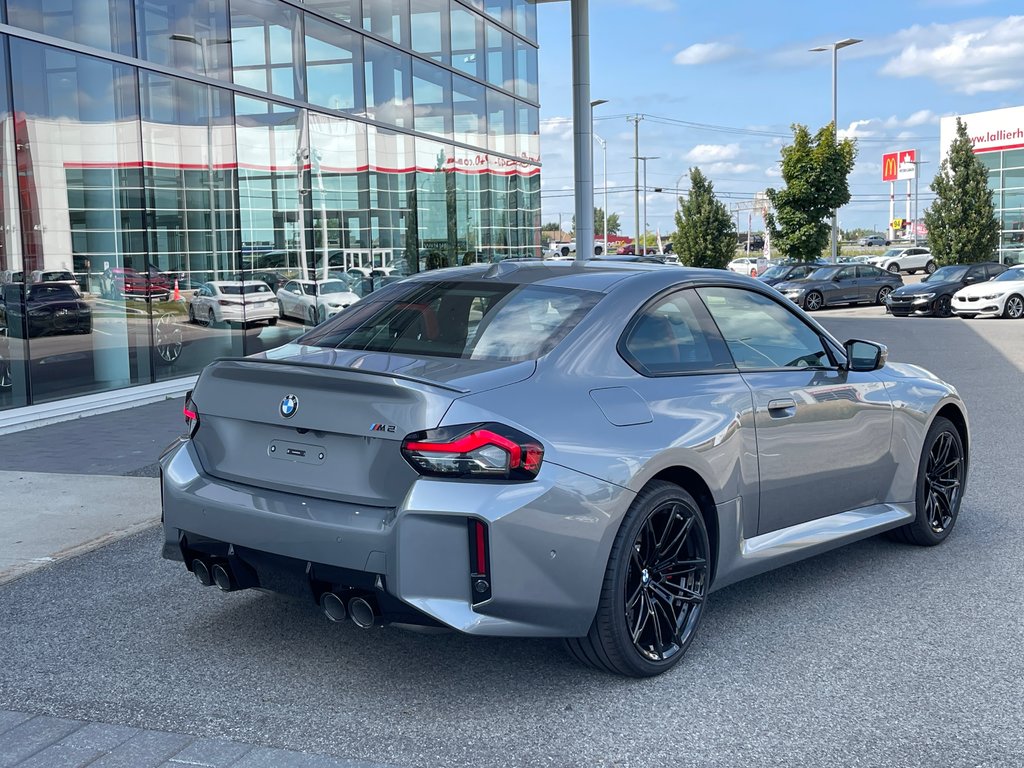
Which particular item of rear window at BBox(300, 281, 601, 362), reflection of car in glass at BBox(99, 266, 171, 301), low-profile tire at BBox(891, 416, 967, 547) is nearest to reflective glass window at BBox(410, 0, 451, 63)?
reflection of car in glass at BBox(99, 266, 171, 301)

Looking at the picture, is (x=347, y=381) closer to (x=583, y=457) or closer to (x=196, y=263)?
(x=583, y=457)

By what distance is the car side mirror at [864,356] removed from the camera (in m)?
5.31

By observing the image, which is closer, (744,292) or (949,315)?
(744,292)

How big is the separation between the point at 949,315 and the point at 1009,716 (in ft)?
89.5

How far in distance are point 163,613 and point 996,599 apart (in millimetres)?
3729

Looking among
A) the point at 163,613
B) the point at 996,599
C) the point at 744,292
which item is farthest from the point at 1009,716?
the point at 163,613

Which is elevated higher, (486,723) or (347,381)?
(347,381)

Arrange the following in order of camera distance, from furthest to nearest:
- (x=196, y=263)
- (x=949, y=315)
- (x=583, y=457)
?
(x=949, y=315), (x=196, y=263), (x=583, y=457)

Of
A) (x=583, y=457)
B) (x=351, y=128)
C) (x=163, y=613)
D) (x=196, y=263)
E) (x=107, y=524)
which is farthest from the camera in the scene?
(x=351, y=128)

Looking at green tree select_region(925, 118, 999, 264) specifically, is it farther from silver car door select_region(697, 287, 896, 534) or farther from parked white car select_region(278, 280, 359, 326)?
silver car door select_region(697, 287, 896, 534)

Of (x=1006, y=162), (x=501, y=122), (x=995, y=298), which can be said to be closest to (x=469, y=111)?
(x=501, y=122)

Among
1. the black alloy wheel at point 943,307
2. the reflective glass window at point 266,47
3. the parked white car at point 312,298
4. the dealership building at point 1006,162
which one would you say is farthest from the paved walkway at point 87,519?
the dealership building at point 1006,162

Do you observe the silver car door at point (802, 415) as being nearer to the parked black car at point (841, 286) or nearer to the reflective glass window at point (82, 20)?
the reflective glass window at point (82, 20)

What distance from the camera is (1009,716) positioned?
3729 millimetres
